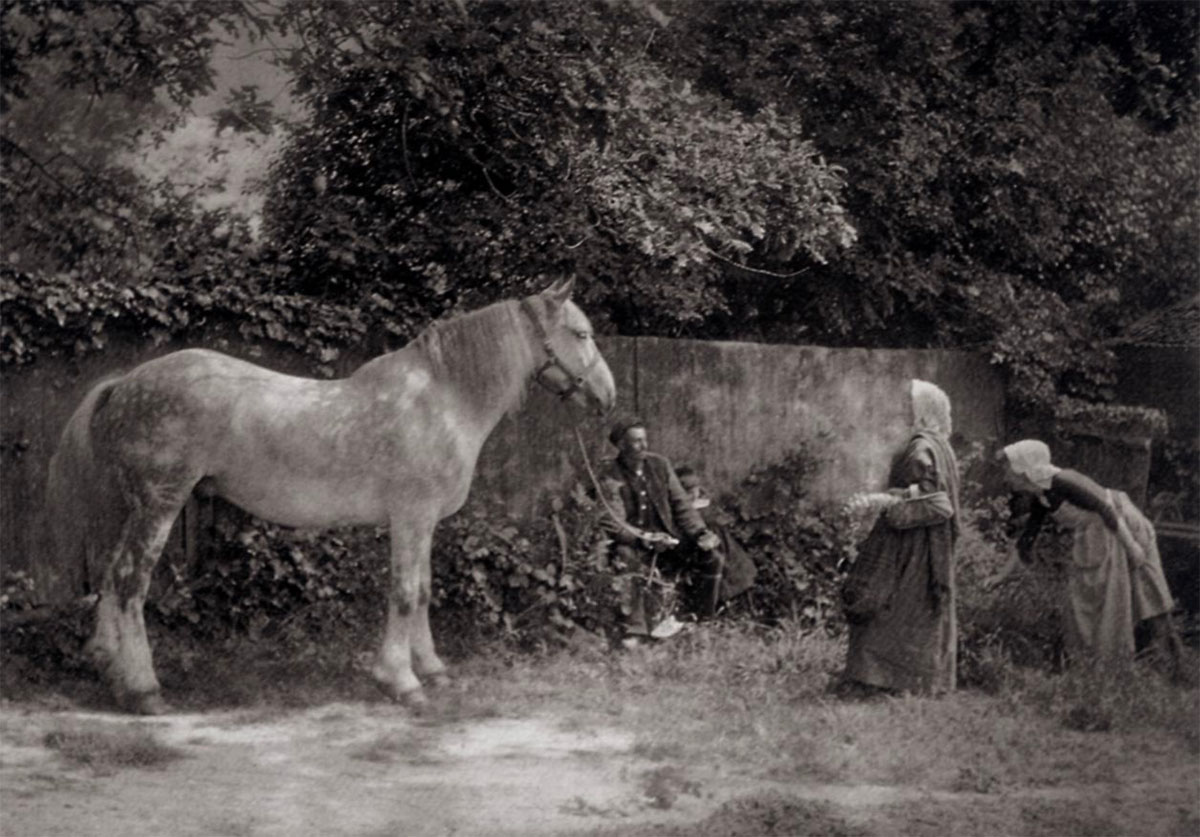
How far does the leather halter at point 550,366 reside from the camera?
7.59 meters

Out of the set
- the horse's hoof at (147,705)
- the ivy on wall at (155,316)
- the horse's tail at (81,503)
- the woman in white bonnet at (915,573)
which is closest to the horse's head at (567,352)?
the ivy on wall at (155,316)

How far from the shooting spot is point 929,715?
24.0 ft

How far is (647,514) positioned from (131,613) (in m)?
2.96

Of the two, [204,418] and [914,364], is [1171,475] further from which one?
[204,418]

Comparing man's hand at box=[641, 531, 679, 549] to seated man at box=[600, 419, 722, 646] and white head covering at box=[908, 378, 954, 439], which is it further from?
white head covering at box=[908, 378, 954, 439]

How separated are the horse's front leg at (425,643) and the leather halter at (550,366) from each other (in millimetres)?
1041

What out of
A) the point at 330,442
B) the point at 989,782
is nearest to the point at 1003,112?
the point at 989,782

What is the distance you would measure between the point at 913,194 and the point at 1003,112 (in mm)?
637

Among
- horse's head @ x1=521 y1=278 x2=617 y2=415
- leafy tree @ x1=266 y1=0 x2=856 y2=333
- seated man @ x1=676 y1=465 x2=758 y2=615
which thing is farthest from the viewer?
seated man @ x1=676 y1=465 x2=758 y2=615

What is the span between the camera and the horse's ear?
24.6 feet

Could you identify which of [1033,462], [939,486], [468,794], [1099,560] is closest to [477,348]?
[468,794]

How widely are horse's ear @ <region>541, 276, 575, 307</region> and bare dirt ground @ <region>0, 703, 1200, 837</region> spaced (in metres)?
2.10

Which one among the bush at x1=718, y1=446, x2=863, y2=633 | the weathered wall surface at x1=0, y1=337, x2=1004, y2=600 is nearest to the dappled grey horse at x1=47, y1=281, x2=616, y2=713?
the weathered wall surface at x1=0, y1=337, x2=1004, y2=600

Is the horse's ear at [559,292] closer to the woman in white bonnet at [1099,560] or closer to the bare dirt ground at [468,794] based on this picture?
the bare dirt ground at [468,794]
